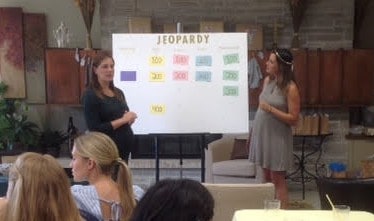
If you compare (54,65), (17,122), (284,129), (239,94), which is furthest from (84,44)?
(284,129)

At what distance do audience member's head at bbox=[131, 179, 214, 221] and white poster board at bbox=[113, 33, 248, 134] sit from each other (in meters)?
2.64

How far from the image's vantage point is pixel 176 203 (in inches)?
50.4

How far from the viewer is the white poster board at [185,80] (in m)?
3.93

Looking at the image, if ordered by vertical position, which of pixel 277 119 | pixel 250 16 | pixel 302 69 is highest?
pixel 250 16

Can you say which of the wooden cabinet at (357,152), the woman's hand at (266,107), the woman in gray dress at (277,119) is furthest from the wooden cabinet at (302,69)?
the woman's hand at (266,107)

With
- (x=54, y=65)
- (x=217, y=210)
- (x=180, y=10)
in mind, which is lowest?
(x=217, y=210)

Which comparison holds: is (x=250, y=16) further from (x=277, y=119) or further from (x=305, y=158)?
(x=277, y=119)

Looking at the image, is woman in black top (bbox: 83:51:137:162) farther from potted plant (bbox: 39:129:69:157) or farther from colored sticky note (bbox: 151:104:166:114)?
potted plant (bbox: 39:129:69:157)

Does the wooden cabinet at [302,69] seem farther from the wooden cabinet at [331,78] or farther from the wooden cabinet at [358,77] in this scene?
the wooden cabinet at [358,77]

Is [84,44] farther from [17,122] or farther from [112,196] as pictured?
[112,196]

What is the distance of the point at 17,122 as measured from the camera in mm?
5738

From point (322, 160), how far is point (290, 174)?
1.37ft

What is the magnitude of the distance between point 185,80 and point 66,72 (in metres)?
2.14

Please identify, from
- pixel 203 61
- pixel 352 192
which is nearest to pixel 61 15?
pixel 203 61
